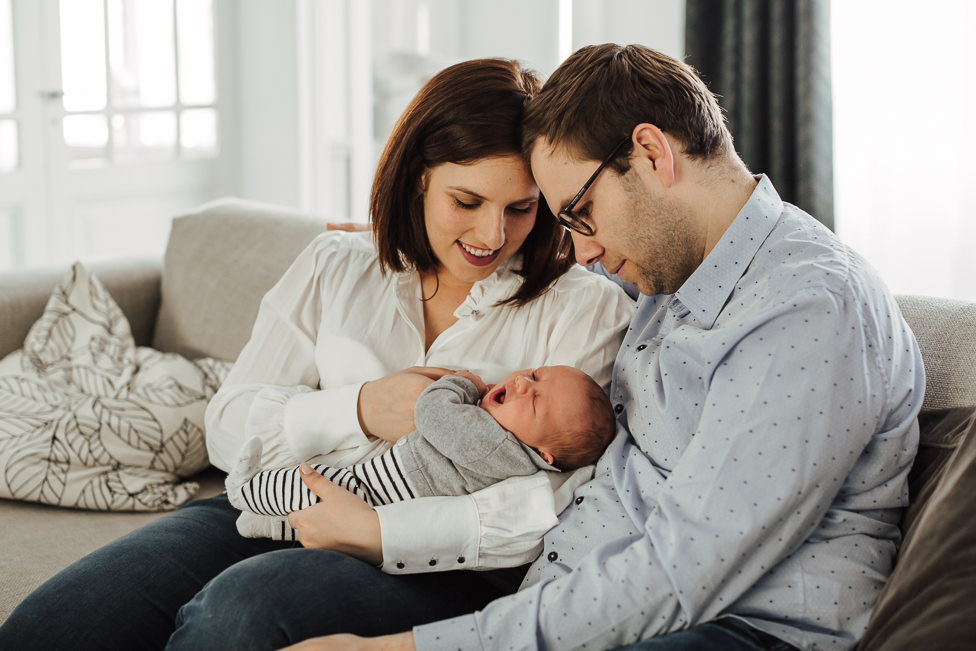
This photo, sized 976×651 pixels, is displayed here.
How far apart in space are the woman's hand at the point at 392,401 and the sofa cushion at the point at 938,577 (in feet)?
2.49

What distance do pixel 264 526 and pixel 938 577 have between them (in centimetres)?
106

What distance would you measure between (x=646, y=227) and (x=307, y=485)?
0.67 meters

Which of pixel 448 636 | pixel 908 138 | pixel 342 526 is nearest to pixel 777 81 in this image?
pixel 908 138

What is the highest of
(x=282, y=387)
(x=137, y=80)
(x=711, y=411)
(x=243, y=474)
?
(x=137, y=80)

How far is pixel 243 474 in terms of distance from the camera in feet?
5.24

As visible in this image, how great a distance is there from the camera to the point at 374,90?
482 cm

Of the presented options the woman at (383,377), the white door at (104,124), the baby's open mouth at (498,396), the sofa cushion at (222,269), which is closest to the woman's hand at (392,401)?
the woman at (383,377)

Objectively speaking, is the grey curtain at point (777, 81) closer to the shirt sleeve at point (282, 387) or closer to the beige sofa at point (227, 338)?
the beige sofa at point (227, 338)

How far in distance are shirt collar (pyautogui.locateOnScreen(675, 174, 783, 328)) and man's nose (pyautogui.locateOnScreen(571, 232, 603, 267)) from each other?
17 cm

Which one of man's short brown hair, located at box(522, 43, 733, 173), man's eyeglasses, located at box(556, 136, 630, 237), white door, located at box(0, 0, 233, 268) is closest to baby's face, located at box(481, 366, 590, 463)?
man's eyeglasses, located at box(556, 136, 630, 237)

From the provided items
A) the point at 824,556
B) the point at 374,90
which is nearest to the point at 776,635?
the point at 824,556

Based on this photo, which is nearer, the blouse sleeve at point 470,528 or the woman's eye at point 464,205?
the blouse sleeve at point 470,528

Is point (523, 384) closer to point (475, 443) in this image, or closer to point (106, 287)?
point (475, 443)

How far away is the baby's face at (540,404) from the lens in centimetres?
146
